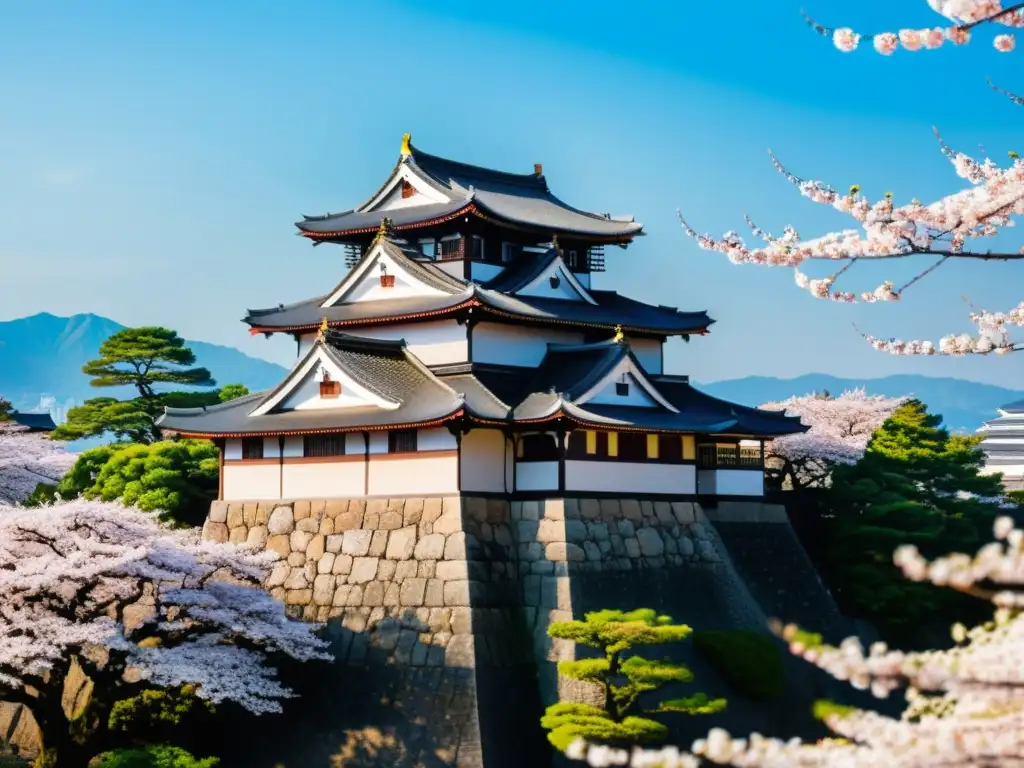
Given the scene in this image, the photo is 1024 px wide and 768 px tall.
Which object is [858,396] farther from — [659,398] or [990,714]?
[990,714]

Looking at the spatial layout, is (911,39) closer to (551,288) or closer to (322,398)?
(322,398)

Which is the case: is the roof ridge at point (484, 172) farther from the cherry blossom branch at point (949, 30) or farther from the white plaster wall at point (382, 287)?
the cherry blossom branch at point (949, 30)

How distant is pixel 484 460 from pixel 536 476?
3.30ft

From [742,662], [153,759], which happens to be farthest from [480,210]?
[153,759]

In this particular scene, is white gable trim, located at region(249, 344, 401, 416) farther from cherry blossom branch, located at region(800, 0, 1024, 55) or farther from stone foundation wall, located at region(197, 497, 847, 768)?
cherry blossom branch, located at region(800, 0, 1024, 55)

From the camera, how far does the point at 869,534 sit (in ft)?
102

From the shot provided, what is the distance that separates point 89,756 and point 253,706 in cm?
262

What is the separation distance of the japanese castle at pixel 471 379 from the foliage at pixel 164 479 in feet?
11.3

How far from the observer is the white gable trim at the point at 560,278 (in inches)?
1096

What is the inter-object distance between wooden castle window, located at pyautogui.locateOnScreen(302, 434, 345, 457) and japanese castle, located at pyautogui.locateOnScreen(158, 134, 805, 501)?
32 millimetres

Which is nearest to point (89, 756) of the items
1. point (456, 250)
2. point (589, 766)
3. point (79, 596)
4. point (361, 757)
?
point (79, 596)

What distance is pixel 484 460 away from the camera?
2555 centimetres

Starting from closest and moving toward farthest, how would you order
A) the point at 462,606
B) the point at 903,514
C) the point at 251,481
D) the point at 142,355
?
the point at 462,606 → the point at 251,481 → the point at 903,514 → the point at 142,355

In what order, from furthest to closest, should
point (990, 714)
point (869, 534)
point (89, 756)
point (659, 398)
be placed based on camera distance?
point (869, 534) < point (659, 398) < point (89, 756) < point (990, 714)
